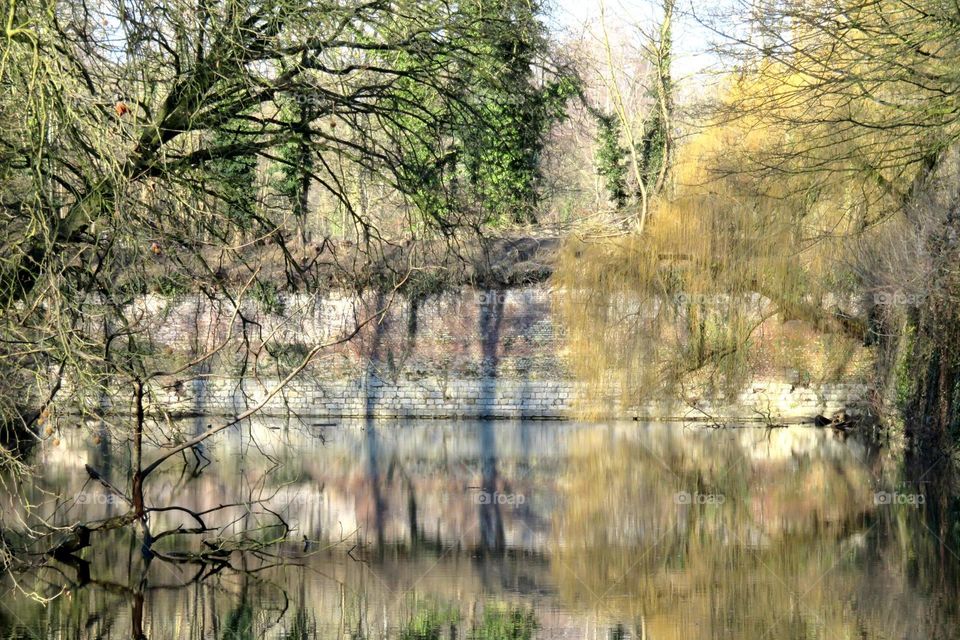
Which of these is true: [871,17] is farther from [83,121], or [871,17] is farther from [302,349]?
[302,349]

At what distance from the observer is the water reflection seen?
7.39 metres

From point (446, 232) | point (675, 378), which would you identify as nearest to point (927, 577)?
point (446, 232)

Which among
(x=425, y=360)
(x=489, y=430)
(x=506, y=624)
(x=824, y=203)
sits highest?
(x=824, y=203)

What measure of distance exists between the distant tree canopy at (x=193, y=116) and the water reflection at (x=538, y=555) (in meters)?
1.75

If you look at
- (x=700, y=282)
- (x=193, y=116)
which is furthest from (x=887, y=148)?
(x=193, y=116)

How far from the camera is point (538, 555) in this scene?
9961 mm

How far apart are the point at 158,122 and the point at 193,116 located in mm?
400

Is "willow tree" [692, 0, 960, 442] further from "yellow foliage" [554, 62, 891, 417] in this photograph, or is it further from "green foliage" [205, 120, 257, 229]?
"green foliage" [205, 120, 257, 229]

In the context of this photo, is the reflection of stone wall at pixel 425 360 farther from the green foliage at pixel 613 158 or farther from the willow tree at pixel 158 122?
the willow tree at pixel 158 122

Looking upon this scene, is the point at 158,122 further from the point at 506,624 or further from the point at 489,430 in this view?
the point at 489,430

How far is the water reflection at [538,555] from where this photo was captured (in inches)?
291

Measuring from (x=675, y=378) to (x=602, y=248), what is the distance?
2350mm

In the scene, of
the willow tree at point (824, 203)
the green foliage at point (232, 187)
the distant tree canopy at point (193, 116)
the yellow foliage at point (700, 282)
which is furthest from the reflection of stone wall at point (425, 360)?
the green foliage at point (232, 187)

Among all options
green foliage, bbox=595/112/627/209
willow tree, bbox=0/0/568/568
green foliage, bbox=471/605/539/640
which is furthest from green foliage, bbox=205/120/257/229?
green foliage, bbox=595/112/627/209
